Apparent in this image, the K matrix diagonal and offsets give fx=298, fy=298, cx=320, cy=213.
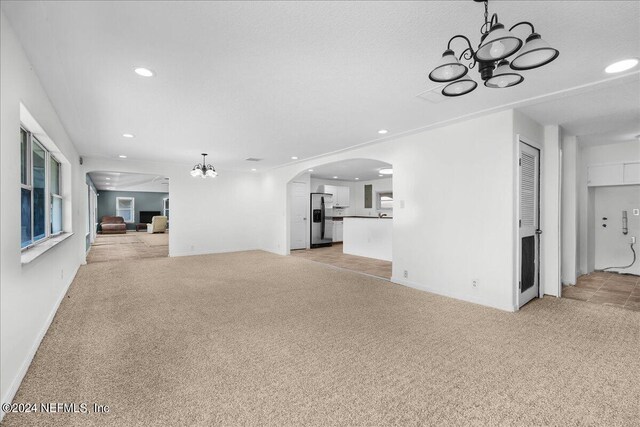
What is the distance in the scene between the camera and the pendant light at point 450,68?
67.7 inches

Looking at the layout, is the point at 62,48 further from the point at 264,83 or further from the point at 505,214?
the point at 505,214

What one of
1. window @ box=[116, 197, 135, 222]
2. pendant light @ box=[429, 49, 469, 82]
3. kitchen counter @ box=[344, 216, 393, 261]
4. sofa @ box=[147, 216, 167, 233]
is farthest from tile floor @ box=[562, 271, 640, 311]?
window @ box=[116, 197, 135, 222]

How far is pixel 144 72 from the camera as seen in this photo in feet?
8.50

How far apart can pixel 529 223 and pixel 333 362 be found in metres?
3.19

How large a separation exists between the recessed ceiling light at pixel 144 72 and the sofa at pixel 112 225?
13.6 m

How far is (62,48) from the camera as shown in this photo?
2.22 metres

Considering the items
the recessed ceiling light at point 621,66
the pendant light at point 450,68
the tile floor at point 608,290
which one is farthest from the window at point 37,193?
the tile floor at point 608,290

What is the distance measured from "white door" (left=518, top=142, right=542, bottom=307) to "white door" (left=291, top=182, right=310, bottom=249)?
6.02 meters

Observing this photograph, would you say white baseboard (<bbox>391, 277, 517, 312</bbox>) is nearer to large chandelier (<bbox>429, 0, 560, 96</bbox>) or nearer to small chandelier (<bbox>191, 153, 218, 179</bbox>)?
large chandelier (<bbox>429, 0, 560, 96</bbox>)

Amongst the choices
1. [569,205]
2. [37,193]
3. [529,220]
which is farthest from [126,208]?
[569,205]

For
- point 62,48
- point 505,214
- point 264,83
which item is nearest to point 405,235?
point 505,214

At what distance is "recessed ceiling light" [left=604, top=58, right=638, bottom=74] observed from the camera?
238cm

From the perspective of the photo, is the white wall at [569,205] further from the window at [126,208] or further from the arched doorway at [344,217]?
the window at [126,208]

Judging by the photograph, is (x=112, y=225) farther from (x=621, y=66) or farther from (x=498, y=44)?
(x=621, y=66)
